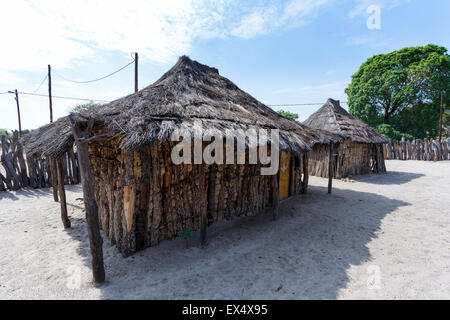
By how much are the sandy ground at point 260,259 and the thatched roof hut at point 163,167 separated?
0.41 m

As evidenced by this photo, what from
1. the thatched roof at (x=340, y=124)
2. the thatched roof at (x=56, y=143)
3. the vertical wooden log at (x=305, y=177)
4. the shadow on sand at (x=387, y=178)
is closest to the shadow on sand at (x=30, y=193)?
the thatched roof at (x=56, y=143)

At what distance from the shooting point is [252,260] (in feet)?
11.9

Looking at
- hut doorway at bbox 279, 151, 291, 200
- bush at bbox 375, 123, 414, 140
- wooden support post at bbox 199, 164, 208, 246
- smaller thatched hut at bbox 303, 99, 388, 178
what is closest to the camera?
wooden support post at bbox 199, 164, 208, 246

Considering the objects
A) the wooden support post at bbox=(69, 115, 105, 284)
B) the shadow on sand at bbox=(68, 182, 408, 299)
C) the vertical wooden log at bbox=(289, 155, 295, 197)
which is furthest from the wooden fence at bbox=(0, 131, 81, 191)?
the vertical wooden log at bbox=(289, 155, 295, 197)

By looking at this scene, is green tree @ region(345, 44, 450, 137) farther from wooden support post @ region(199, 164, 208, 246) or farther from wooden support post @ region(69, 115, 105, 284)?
wooden support post @ region(69, 115, 105, 284)

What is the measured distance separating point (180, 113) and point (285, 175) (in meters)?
4.36

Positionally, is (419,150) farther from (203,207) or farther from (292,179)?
(203,207)

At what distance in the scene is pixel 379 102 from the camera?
1925 centimetres

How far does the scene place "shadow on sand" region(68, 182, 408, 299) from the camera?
9.57ft

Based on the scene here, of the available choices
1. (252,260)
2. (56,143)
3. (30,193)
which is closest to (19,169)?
(30,193)

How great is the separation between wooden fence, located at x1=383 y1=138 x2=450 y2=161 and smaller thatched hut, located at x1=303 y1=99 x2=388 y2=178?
6341 mm

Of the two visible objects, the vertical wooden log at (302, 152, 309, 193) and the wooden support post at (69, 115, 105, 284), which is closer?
the wooden support post at (69, 115, 105, 284)

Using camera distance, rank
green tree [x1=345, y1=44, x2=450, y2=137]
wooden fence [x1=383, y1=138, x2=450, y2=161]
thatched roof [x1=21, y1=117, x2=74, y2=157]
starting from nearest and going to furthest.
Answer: thatched roof [x1=21, y1=117, x2=74, y2=157]
wooden fence [x1=383, y1=138, x2=450, y2=161]
green tree [x1=345, y1=44, x2=450, y2=137]
